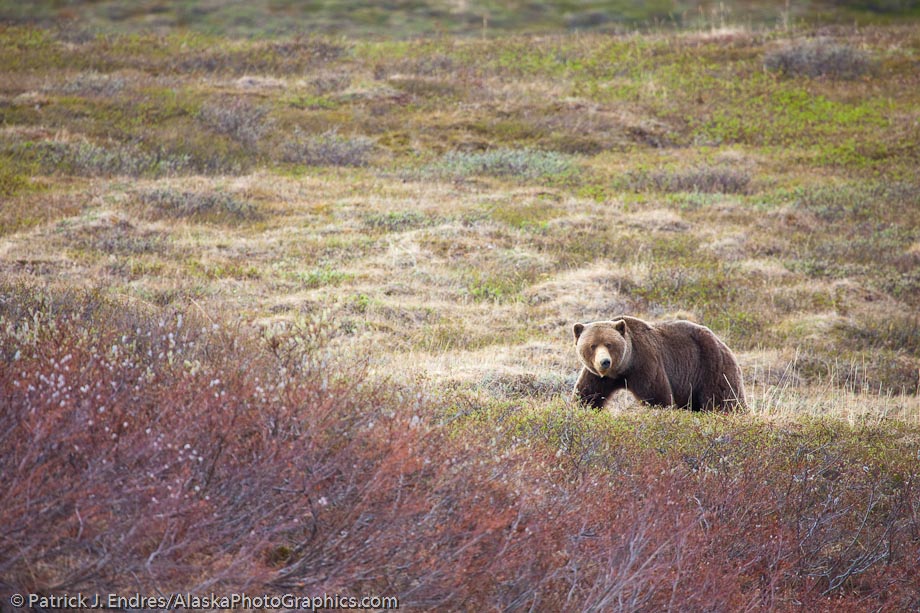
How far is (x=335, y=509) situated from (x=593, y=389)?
495cm

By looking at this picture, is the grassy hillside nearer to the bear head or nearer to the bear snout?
the bear head

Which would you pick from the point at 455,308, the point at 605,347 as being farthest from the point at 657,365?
the point at 455,308

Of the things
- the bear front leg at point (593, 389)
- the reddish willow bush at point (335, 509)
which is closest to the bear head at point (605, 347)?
the bear front leg at point (593, 389)

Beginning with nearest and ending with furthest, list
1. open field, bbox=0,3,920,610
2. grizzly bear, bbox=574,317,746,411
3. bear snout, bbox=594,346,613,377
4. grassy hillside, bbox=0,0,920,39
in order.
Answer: open field, bbox=0,3,920,610, bear snout, bbox=594,346,613,377, grizzly bear, bbox=574,317,746,411, grassy hillside, bbox=0,0,920,39

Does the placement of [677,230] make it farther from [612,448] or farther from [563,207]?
[612,448]

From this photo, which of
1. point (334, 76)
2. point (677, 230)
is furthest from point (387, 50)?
point (677, 230)

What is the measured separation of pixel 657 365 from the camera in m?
8.70

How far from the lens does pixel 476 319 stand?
12836 mm

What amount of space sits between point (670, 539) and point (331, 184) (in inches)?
673

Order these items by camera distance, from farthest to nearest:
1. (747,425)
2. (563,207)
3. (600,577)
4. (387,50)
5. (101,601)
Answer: (387,50) < (563,207) < (747,425) < (600,577) < (101,601)

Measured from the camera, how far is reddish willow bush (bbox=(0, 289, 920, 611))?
11.3ft

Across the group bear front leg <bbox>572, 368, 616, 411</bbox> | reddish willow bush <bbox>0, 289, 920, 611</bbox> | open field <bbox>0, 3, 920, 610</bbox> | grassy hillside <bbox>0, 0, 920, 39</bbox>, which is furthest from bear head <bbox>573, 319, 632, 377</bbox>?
grassy hillside <bbox>0, 0, 920, 39</bbox>

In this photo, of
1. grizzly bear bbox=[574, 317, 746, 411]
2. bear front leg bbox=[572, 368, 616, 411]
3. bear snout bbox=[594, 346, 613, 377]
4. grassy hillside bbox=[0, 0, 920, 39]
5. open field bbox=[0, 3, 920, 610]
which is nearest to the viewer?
open field bbox=[0, 3, 920, 610]

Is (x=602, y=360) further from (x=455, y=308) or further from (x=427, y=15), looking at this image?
(x=427, y=15)
